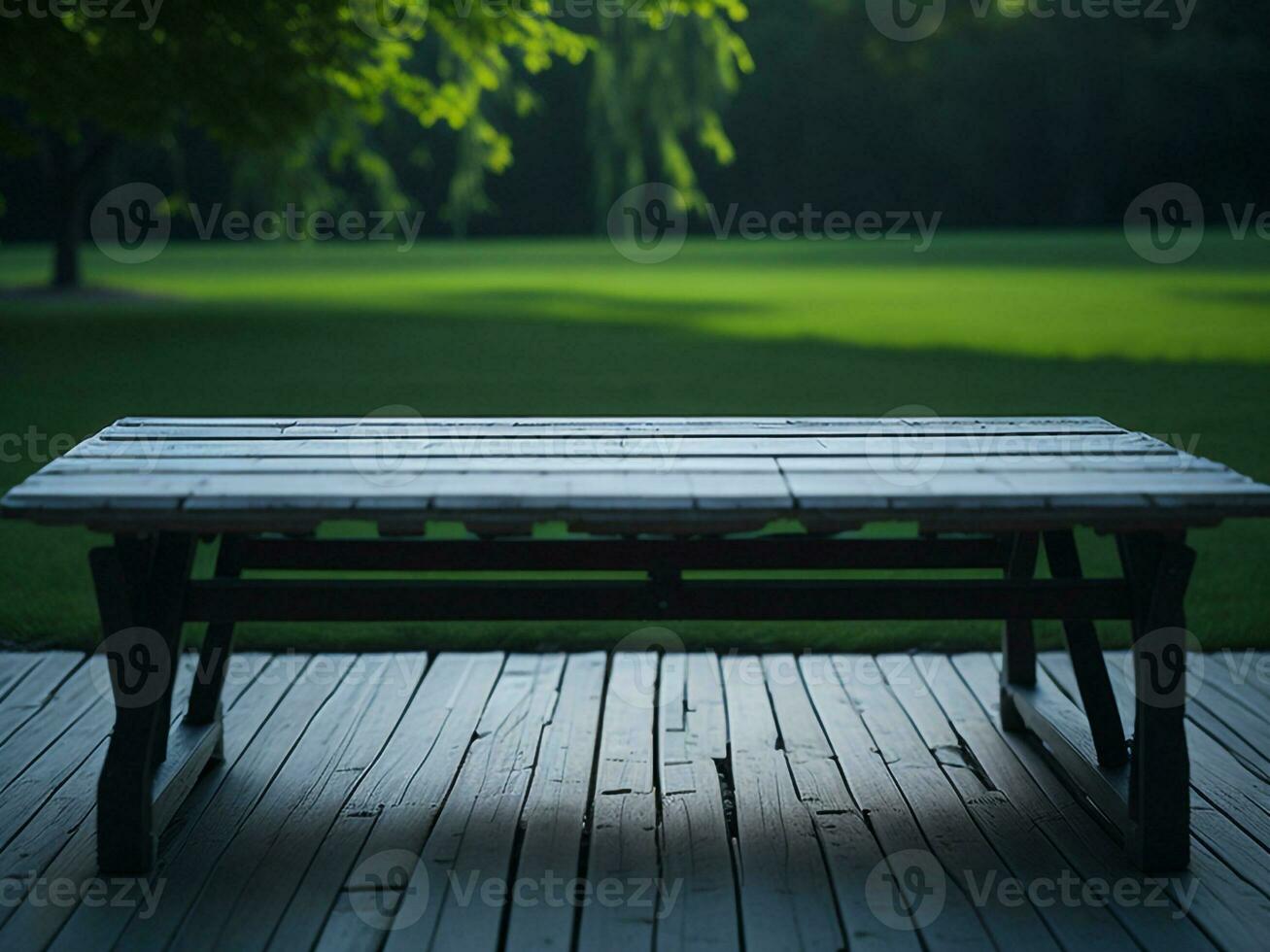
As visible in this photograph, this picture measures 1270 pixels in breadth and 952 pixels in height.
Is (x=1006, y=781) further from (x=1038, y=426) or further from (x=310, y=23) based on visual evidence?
(x=310, y=23)

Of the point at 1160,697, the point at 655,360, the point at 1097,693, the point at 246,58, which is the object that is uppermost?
the point at 246,58

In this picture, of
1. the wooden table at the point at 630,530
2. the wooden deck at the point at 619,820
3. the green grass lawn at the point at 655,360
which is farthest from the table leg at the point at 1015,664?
the green grass lawn at the point at 655,360

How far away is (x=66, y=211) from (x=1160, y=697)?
17264mm

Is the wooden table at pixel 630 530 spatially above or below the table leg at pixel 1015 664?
above

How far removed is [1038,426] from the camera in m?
3.05

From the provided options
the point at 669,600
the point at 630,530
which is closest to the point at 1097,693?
the point at 669,600

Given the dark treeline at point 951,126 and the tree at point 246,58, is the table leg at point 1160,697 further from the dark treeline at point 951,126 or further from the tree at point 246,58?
the dark treeline at point 951,126

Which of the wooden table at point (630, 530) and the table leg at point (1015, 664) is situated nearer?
the wooden table at point (630, 530)

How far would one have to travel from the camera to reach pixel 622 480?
2381mm

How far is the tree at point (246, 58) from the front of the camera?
1048 centimetres

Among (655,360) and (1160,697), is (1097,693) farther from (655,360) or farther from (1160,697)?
(655,360)

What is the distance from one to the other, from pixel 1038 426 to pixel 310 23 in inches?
363

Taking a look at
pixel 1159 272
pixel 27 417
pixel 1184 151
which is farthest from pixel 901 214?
pixel 27 417

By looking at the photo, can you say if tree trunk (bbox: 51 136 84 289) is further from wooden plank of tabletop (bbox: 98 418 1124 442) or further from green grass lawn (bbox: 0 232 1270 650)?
wooden plank of tabletop (bbox: 98 418 1124 442)
